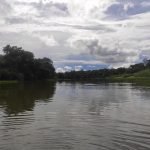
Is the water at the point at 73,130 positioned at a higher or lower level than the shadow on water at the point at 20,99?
lower

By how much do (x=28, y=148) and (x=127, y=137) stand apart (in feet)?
21.4

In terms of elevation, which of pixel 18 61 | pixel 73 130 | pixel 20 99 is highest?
pixel 18 61

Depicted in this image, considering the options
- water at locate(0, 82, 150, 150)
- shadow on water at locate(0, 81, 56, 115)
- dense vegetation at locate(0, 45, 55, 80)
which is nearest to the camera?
water at locate(0, 82, 150, 150)

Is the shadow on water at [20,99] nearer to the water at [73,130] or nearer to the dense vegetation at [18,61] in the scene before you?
the water at [73,130]

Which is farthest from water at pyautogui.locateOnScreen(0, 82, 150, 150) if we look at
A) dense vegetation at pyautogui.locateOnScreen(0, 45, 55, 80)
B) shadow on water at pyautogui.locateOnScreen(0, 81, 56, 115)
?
dense vegetation at pyautogui.locateOnScreen(0, 45, 55, 80)

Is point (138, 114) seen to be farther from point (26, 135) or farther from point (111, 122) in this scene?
point (26, 135)

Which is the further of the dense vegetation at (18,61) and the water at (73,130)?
the dense vegetation at (18,61)

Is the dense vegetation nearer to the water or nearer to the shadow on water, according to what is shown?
the shadow on water

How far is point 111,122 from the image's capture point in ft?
101

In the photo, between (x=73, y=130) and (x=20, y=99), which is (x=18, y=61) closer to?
(x=20, y=99)

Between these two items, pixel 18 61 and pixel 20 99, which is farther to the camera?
pixel 18 61

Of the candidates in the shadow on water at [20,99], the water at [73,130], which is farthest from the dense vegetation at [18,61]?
the water at [73,130]

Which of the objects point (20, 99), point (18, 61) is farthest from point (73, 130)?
point (18, 61)

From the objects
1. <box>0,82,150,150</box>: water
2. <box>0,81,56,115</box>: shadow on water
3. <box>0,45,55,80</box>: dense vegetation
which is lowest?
<box>0,82,150,150</box>: water
